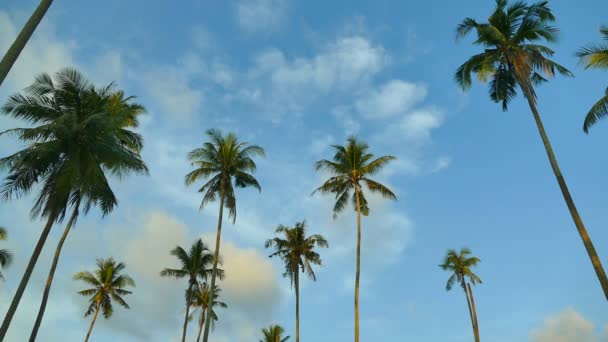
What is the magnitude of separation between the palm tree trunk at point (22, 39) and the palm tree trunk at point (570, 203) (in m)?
18.6

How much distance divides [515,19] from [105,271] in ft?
135

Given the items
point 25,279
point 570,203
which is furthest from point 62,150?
point 570,203

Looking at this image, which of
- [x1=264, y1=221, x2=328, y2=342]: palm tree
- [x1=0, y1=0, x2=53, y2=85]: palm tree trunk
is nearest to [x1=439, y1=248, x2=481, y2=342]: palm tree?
[x1=264, y1=221, x2=328, y2=342]: palm tree

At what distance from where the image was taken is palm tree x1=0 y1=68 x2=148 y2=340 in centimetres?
1562

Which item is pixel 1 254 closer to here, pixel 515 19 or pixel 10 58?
pixel 10 58

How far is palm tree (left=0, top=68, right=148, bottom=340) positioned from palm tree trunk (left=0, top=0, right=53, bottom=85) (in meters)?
6.40

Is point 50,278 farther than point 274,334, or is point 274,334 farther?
point 274,334

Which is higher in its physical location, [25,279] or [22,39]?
[22,39]

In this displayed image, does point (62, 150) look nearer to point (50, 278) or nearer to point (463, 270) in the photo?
point (50, 278)

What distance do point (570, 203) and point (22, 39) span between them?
1875 centimetres

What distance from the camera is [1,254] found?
3303 centimetres

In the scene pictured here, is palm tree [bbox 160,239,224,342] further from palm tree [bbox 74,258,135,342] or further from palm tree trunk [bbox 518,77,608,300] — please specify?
palm tree trunk [bbox 518,77,608,300]

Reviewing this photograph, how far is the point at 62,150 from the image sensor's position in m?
16.3

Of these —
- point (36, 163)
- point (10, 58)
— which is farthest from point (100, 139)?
point (10, 58)
